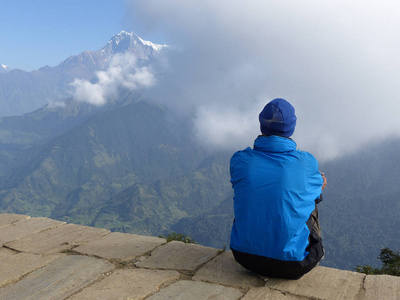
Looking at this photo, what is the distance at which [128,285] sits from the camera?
4004 millimetres

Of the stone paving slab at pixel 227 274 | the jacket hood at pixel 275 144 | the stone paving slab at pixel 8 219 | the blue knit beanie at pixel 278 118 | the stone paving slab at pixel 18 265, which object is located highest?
the blue knit beanie at pixel 278 118

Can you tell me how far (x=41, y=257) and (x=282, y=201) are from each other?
3651 mm

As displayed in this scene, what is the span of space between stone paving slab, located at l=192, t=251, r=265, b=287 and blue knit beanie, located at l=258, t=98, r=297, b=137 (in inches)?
68.1

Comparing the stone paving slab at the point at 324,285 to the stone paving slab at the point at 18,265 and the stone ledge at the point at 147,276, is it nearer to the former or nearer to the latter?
the stone ledge at the point at 147,276

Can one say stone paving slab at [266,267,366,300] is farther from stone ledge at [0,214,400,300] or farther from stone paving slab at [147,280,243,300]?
stone paving slab at [147,280,243,300]

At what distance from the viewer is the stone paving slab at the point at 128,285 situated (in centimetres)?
373

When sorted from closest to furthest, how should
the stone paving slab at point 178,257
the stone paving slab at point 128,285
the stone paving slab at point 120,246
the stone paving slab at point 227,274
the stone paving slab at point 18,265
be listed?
the stone paving slab at point 128,285 < the stone paving slab at point 227,274 < the stone paving slab at point 18,265 < the stone paving slab at point 178,257 < the stone paving slab at point 120,246

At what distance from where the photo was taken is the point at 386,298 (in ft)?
11.7

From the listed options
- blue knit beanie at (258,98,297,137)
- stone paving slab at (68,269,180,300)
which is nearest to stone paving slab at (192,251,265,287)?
stone paving slab at (68,269,180,300)

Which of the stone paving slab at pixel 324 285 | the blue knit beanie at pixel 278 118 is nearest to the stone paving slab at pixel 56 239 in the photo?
the stone paving slab at pixel 324 285

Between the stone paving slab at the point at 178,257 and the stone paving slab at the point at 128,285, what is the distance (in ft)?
0.73

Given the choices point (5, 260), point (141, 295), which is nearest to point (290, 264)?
point (141, 295)

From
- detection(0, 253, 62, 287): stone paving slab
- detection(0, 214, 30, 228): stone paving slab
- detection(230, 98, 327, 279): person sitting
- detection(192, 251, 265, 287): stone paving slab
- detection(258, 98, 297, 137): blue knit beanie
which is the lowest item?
detection(0, 214, 30, 228): stone paving slab

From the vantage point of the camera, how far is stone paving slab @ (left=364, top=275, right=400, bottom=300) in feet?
11.8
